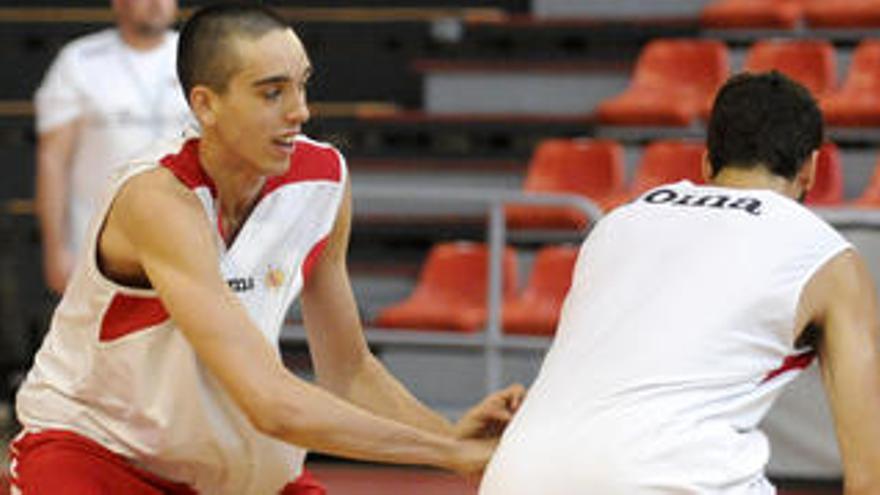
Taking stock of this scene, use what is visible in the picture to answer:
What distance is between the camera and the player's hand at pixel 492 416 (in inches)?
145

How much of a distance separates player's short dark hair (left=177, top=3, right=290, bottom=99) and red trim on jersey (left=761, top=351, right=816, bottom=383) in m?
1.01

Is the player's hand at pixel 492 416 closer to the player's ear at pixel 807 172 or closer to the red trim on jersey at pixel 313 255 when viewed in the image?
the red trim on jersey at pixel 313 255

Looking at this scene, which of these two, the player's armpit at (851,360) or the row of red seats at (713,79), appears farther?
the row of red seats at (713,79)

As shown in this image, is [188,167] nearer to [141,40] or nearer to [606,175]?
[141,40]

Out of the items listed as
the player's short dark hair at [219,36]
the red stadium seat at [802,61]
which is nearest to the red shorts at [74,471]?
the player's short dark hair at [219,36]

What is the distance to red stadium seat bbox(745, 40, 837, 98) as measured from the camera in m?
9.27

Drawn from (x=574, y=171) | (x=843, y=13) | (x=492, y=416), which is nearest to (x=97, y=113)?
(x=574, y=171)

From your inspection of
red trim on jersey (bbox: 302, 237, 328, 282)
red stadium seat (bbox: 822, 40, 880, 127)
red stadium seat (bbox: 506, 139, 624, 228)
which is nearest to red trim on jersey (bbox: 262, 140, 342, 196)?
red trim on jersey (bbox: 302, 237, 328, 282)

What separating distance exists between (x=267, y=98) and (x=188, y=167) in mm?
210

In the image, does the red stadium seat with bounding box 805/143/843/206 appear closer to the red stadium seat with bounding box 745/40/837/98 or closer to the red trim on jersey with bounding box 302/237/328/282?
the red stadium seat with bounding box 745/40/837/98

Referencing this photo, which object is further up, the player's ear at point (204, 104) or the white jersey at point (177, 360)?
the player's ear at point (204, 104)

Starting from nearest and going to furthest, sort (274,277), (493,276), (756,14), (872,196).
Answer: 1. (274,277)
2. (493,276)
3. (872,196)
4. (756,14)

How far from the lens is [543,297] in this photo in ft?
27.7

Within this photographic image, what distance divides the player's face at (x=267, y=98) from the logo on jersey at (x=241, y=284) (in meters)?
0.23
